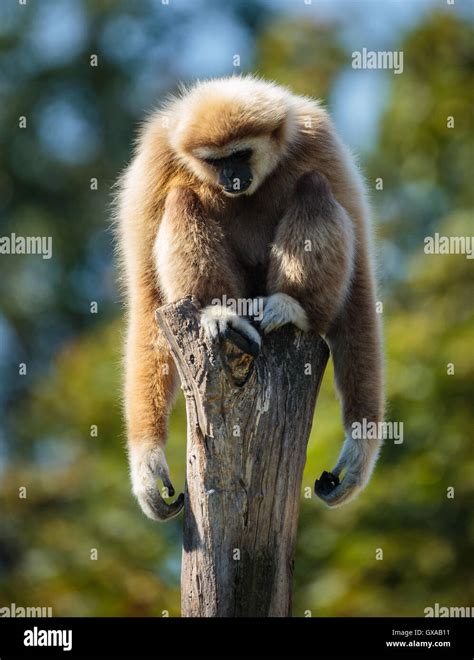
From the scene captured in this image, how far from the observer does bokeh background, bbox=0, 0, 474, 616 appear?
13336 millimetres

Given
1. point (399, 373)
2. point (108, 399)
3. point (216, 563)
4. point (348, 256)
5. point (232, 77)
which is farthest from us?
point (108, 399)

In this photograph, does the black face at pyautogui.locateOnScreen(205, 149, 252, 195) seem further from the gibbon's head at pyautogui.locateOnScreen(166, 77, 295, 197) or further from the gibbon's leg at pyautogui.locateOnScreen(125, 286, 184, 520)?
the gibbon's leg at pyautogui.locateOnScreen(125, 286, 184, 520)

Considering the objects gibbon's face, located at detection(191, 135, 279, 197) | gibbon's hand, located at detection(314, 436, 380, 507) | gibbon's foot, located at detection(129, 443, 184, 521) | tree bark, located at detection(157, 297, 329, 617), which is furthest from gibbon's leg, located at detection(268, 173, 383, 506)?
gibbon's foot, located at detection(129, 443, 184, 521)

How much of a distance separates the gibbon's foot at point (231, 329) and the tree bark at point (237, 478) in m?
0.04

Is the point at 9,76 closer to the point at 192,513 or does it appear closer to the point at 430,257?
the point at 430,257

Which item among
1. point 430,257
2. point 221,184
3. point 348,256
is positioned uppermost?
point 430,257

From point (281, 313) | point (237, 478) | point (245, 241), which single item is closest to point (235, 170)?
point (245, 241)

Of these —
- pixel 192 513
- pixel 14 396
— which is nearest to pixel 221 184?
pixel 192 513

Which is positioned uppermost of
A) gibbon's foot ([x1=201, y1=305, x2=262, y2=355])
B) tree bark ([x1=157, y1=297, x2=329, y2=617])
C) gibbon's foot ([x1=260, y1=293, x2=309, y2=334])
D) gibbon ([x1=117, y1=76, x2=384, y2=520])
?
gibbon ([x1=117, y1=76, x2=384, y2=520])

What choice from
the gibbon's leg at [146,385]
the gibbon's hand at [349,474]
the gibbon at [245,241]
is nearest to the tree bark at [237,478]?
the gibbon at [245,241]

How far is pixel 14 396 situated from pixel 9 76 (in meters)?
7.85

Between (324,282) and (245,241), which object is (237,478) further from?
(245,241)

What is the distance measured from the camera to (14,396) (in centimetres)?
1998

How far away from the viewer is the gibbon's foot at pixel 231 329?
6172 millimetres
